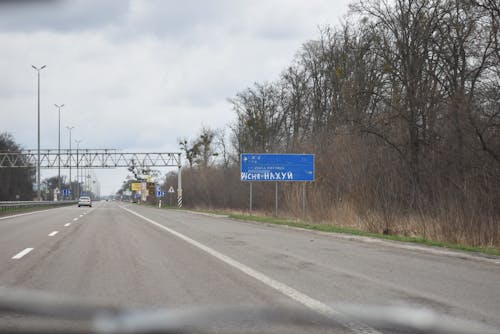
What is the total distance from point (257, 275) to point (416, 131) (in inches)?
941

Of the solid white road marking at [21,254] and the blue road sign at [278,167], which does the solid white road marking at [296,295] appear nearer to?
the solid white road marking at [21,254]

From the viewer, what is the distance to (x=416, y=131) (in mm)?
31828

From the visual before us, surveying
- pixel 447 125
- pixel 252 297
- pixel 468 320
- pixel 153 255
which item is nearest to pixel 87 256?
pixel 153 255

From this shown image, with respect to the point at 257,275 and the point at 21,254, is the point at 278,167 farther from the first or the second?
the point at 257,275

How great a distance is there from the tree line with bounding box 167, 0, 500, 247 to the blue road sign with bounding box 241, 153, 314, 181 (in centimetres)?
124

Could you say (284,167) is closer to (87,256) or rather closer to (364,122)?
(364,122)

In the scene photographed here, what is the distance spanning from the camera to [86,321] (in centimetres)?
386

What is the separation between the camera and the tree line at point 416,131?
2047cm

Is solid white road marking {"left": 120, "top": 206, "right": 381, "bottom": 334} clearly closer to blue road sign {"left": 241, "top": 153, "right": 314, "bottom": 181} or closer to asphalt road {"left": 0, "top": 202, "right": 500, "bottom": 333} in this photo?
asphalt road {"left": 0, "top": 202, "right": 500, "bottom": 333}

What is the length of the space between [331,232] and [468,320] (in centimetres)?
1553

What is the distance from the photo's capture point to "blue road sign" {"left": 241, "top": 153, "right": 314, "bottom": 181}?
34.7 metres

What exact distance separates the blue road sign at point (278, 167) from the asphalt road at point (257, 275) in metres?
18.5

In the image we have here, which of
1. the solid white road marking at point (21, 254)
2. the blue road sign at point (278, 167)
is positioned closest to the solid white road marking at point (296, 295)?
the solid white road marking at point (21, 254)

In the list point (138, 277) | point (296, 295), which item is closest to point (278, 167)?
point (138, 277)
